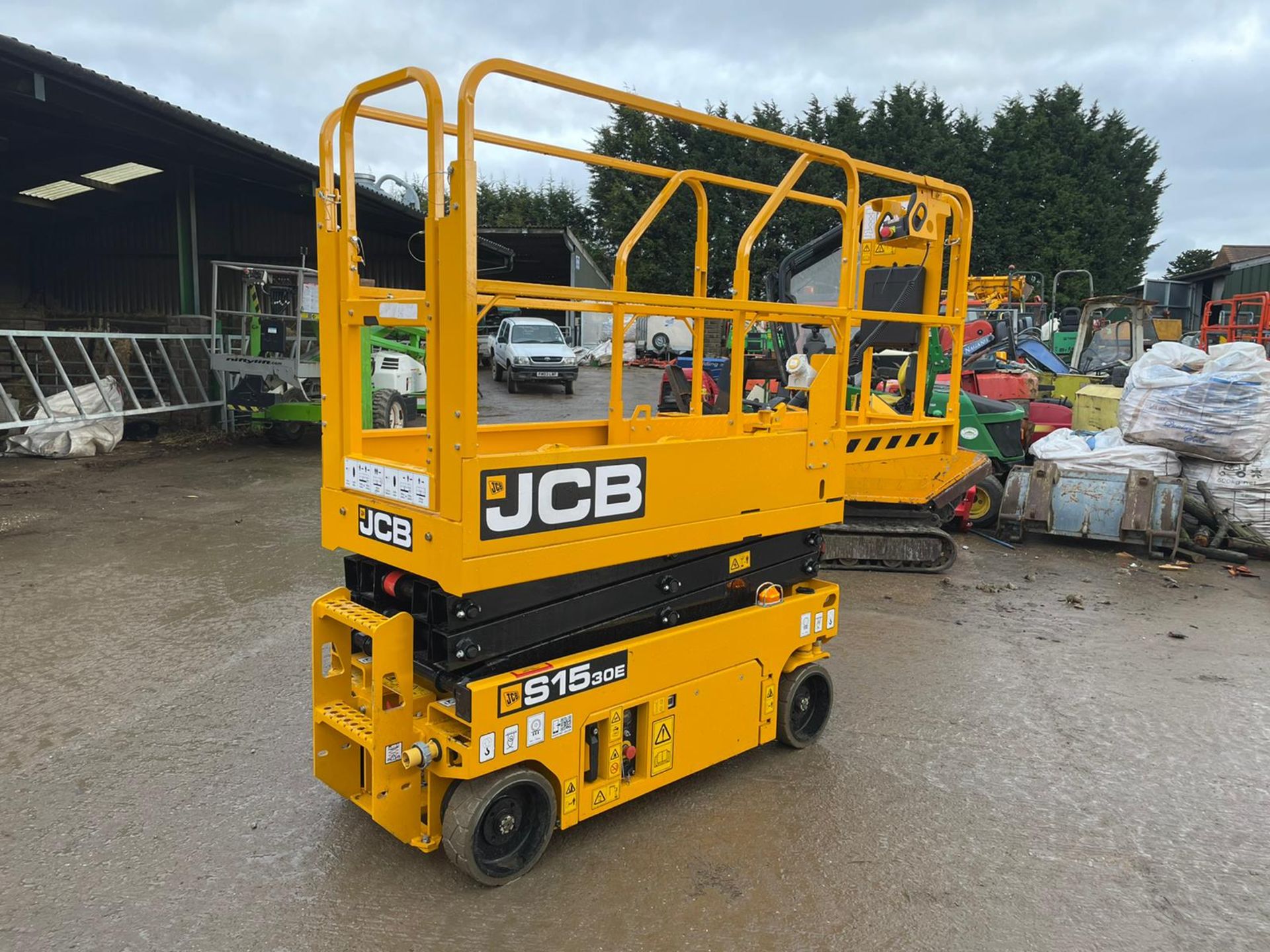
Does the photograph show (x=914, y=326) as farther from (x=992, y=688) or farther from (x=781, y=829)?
(x=781, y=829)

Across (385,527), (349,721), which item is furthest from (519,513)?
(349,721)

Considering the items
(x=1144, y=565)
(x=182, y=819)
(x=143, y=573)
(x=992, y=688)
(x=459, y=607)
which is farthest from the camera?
(x=1144, y=565)

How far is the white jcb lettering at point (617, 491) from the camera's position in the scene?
2.85m

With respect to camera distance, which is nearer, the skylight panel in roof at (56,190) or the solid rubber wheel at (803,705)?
the solid rubber wheel at (803,705)

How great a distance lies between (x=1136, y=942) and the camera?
2.66 metres

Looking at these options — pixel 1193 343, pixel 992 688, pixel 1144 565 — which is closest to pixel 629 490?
pixel 992 688

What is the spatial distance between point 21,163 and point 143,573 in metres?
10.7

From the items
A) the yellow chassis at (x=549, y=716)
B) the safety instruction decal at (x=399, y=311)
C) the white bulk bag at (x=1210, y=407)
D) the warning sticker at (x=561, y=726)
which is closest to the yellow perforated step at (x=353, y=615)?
the yellow chassis at (x=549, y=716)

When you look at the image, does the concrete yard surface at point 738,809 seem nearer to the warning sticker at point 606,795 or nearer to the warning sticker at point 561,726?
the warning sticker at point 606,795

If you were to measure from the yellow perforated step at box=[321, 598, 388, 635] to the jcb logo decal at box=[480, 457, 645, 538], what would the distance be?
53 centimetres

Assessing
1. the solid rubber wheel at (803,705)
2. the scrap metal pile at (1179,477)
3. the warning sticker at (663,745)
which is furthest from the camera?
the scrap metal pile at (1179,477)

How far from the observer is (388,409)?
35.9 ft

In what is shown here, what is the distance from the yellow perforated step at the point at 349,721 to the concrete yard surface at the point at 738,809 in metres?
0.45

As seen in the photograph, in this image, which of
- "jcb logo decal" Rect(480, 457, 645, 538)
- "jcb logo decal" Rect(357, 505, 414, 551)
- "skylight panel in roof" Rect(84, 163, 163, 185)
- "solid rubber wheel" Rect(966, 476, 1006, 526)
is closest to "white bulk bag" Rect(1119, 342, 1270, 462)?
"solid rubber wheel" Rect(966, 476, 1006, 526)
